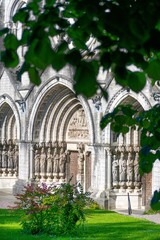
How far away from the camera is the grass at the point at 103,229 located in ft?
49.7

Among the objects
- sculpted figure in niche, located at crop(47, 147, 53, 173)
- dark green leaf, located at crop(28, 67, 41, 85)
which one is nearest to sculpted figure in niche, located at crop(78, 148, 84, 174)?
sculpted figure in niche, located at crop(47, 147, 53, 173)

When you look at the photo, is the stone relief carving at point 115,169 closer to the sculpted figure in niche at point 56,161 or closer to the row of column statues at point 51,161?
the row of column statues at point 51,161

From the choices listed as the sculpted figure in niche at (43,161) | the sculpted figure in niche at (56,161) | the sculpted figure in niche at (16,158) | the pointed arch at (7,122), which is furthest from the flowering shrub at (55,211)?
the sculpted figure in niche at (16,158)

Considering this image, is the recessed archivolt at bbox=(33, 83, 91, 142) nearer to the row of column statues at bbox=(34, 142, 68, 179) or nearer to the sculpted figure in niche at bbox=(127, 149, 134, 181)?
the row of column statues at bbox=(34, 142, 68, 179)

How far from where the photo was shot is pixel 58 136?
94.3ft

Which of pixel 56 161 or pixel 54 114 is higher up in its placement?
pixel 54 114

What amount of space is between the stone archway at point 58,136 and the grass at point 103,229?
6286 mm

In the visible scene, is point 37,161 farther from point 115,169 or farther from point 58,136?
point 115,169

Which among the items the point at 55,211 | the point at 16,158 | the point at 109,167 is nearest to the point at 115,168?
the point at 109,167

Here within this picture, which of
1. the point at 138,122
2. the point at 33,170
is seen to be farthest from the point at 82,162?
the point at 138,122

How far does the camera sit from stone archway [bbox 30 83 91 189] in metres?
27.6

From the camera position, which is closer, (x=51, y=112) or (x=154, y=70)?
(x=154, y=70)

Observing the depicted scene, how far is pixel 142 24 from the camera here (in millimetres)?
3029

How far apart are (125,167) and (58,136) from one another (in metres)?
5.04
